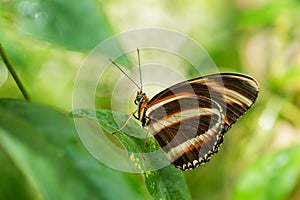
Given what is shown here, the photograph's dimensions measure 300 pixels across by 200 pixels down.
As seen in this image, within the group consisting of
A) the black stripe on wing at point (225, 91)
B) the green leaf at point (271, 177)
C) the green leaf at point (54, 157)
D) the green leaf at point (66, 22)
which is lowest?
the green leaf at point (271, 177)

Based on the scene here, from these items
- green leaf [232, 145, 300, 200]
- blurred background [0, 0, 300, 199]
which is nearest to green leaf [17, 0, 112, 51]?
blurred background [0, 0, 300, 199]

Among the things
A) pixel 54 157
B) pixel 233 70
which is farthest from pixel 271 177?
pixel 54 157

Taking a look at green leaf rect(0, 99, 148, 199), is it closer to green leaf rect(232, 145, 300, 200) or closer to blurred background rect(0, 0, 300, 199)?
blurred background rect(0, 0, 300, 199)

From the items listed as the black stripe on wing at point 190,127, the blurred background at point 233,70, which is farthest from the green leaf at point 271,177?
the black stripe on wing at point 190,127

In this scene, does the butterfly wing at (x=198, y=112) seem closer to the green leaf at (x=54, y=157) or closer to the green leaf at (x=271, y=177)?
the green leaf at (x=54, y=157)

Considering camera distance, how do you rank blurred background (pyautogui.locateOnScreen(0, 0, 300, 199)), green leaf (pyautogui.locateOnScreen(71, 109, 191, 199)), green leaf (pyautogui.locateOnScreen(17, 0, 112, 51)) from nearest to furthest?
green leaf (pyautogui.locateOnScreen(71, 109, 191, 199)) < green leaf (pyautogui.locateOnScreen(17, 0, 112, 51)) < blurred background (pyautogui.locateOnScreen(0, 0, 300, 199))

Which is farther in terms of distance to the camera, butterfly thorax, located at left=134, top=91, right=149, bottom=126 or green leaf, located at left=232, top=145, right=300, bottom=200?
green leaf, located at left=232, top=145, right=300, bottom=200

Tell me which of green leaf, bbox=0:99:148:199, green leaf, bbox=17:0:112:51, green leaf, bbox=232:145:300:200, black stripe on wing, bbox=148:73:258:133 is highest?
green leaf, bbox=17:0:112:51

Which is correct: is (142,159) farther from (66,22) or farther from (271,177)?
(271,177)
